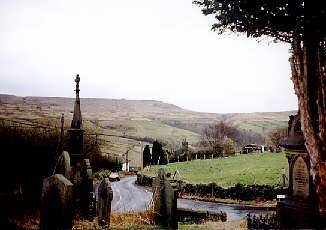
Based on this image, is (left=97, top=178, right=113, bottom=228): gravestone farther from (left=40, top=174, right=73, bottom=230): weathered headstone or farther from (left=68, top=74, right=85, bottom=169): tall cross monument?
(left=40, top=174, right=73, bottom=230): weathered headstone

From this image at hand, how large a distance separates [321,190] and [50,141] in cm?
1079

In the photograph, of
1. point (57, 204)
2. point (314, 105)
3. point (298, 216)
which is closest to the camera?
point (57, 204)

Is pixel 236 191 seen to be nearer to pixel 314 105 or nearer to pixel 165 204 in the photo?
pixel 165 204

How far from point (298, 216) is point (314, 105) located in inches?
137

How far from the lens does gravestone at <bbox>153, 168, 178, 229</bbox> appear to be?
37.8 feet

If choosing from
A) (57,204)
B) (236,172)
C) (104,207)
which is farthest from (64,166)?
(236,172)

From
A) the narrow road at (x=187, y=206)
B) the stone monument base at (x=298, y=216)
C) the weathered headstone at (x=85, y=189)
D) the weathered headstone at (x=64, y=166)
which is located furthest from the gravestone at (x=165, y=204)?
the narrow road at (x=187, y=206)

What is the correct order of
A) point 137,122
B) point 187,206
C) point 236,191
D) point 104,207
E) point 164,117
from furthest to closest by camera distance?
1. point 164,117
2. point 137,122
3. point 236,191
4. point 187,206
5. point 104,207

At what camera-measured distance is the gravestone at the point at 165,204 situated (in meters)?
11.5

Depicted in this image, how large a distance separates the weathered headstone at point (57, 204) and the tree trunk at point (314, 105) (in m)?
6.96

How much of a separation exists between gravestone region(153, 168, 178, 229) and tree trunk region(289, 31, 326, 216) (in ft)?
14.2

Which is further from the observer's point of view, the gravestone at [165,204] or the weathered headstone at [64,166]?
the gravestone at [165,204]

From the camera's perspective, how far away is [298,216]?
1091cm

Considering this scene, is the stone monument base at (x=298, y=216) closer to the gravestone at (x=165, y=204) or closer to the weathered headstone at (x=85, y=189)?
the gravestone at (x=165, y=204)
